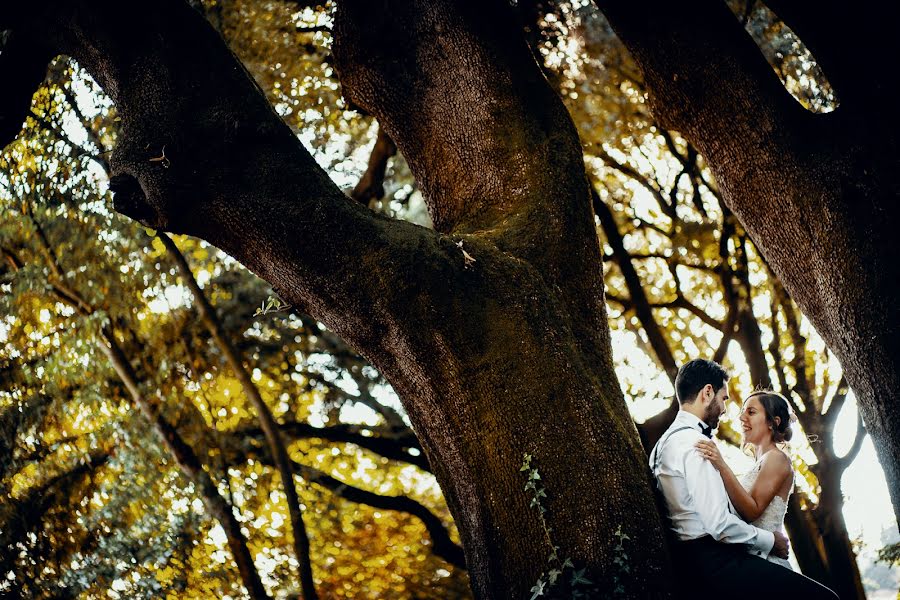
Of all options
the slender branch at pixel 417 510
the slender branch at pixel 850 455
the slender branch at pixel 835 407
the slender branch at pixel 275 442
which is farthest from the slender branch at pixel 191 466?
the slender branch at pixel 835 407

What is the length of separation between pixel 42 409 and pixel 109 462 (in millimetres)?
856

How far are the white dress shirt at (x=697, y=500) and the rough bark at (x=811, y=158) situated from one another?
2.77ft

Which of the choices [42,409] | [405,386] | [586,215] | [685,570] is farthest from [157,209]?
[42,409]

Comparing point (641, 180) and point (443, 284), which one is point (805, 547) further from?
point (443, 284)

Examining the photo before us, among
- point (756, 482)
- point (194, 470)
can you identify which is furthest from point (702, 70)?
point (194, 470)

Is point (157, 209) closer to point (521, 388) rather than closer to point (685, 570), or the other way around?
point (521, 388)

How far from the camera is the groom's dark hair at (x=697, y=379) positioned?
4.57 m

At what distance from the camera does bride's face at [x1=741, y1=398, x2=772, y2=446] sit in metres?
5.36

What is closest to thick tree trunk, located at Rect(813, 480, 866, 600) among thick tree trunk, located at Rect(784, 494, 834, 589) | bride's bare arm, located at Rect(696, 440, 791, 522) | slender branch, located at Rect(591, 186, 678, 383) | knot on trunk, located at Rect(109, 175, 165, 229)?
thick tree trunk, located at Rect(784, 494, 834, 589)

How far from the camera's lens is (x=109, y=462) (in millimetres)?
8711

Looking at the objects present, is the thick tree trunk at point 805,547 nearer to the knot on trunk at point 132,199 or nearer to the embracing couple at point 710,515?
the embracing couple at point 710,515

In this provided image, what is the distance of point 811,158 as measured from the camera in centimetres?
442

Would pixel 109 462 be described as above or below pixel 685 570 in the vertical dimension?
above

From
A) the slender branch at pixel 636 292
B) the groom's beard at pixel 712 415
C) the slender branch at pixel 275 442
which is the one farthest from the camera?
the slender branch at pixel 636 292
